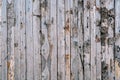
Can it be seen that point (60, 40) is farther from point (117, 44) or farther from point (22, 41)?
point (117, 44)

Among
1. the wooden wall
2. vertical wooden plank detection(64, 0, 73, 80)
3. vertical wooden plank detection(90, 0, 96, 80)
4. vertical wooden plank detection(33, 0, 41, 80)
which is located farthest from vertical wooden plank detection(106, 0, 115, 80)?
vertical wooden plank detection(33, 0, 41, 80)

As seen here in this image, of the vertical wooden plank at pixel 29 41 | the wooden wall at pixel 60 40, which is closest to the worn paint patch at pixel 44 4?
the wooden wall at pixel 60 40

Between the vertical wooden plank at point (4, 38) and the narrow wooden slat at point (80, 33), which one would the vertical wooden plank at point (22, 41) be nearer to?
the vertical wooden plank at point (4, 38)

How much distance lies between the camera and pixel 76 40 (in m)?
2.52

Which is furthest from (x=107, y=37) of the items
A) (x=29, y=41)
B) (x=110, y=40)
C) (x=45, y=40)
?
(x=29, y=41)

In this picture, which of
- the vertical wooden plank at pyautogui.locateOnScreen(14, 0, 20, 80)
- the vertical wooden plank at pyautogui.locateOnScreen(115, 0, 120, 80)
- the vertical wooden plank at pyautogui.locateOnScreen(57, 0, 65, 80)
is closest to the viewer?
the vertical wooden plank at pyautogui.locateOnScreen(115, 0, 120, 80)

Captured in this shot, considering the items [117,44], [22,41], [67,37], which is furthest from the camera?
[22,41]

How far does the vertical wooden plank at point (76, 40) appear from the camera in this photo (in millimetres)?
2514

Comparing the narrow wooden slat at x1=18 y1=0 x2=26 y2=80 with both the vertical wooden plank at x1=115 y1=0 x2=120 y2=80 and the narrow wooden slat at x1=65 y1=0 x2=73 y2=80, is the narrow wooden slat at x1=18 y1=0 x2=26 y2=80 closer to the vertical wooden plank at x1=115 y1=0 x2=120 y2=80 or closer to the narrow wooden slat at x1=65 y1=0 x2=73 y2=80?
the narrow wooden slat at x1=65 y1=0 x2=73 y2=80

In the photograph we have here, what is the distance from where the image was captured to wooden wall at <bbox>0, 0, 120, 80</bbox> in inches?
96.9

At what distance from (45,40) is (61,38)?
160mm

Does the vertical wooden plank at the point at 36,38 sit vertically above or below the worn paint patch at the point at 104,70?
above

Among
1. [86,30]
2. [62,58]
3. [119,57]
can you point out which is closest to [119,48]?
[119,57]

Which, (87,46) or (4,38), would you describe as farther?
(4,38)
